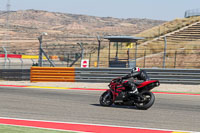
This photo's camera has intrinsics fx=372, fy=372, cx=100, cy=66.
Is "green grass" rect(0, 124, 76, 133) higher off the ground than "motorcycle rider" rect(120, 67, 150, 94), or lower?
lower

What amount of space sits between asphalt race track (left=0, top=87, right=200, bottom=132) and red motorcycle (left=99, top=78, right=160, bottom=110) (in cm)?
20

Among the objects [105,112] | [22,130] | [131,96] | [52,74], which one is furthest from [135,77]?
[52,74]

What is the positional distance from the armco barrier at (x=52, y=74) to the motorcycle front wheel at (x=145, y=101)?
380 inches

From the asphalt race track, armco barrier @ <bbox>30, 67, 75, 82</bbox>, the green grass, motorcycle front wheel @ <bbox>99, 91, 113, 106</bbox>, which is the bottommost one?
the green grass

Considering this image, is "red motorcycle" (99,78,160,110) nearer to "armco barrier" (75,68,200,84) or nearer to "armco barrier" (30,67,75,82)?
"armco barrier" (75,68,200,84)

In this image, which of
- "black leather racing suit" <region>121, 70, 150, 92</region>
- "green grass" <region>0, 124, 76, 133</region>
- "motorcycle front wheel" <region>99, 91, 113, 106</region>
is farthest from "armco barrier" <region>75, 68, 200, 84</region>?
"green grass" <region>0, 124, 76, 133</region>

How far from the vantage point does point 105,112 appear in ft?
32.0

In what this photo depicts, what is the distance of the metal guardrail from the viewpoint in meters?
18.3

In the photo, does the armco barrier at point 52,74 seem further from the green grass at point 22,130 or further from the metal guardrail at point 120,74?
the green grass at point 22,130

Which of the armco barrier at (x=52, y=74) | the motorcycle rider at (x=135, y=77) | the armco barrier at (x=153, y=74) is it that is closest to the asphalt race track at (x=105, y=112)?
the motorcycle rider at (x=135, y=77)

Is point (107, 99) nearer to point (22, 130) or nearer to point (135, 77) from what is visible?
point (135, 77)

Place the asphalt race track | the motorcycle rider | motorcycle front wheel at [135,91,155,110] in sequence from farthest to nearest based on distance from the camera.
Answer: the motorcycle rider → motorcycle front wheel at [135,91,155,110] → the asphalt race track

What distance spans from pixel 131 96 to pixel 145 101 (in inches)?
17.8

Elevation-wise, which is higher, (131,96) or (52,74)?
(52,74)
